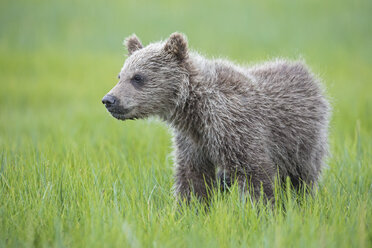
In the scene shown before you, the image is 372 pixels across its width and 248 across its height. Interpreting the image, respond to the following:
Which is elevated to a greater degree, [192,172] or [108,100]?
[108,100]

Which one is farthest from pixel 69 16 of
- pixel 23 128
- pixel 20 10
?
pixel 23 128

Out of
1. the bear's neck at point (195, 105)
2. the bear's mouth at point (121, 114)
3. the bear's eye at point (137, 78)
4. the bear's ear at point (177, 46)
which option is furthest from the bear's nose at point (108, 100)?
the bear's ear at point (177, 46)

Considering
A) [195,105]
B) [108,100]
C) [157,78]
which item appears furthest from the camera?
[157,78]

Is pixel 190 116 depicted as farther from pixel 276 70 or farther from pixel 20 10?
pixel 20 10

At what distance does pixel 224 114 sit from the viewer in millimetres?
4512

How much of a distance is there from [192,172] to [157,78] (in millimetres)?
1145

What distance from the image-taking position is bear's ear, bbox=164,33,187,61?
4762mm

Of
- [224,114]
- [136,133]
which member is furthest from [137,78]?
[136,133]

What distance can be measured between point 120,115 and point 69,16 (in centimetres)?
1697

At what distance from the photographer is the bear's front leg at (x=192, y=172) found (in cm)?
474

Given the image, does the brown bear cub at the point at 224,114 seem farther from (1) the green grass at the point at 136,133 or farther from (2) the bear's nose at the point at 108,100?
(1) the green grass at the point at 136,133

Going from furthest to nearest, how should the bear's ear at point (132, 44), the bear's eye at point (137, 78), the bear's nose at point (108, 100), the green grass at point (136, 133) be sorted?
1. the bear's ear at point (132, 44)
2. the bear's eye at point (137, 78)
3. the bear's nose at point (108, 100)
4. the green grass at point (136, 133)

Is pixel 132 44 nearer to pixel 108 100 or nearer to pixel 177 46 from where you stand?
pixel 177 46

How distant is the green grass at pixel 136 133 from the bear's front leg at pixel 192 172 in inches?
8.0
